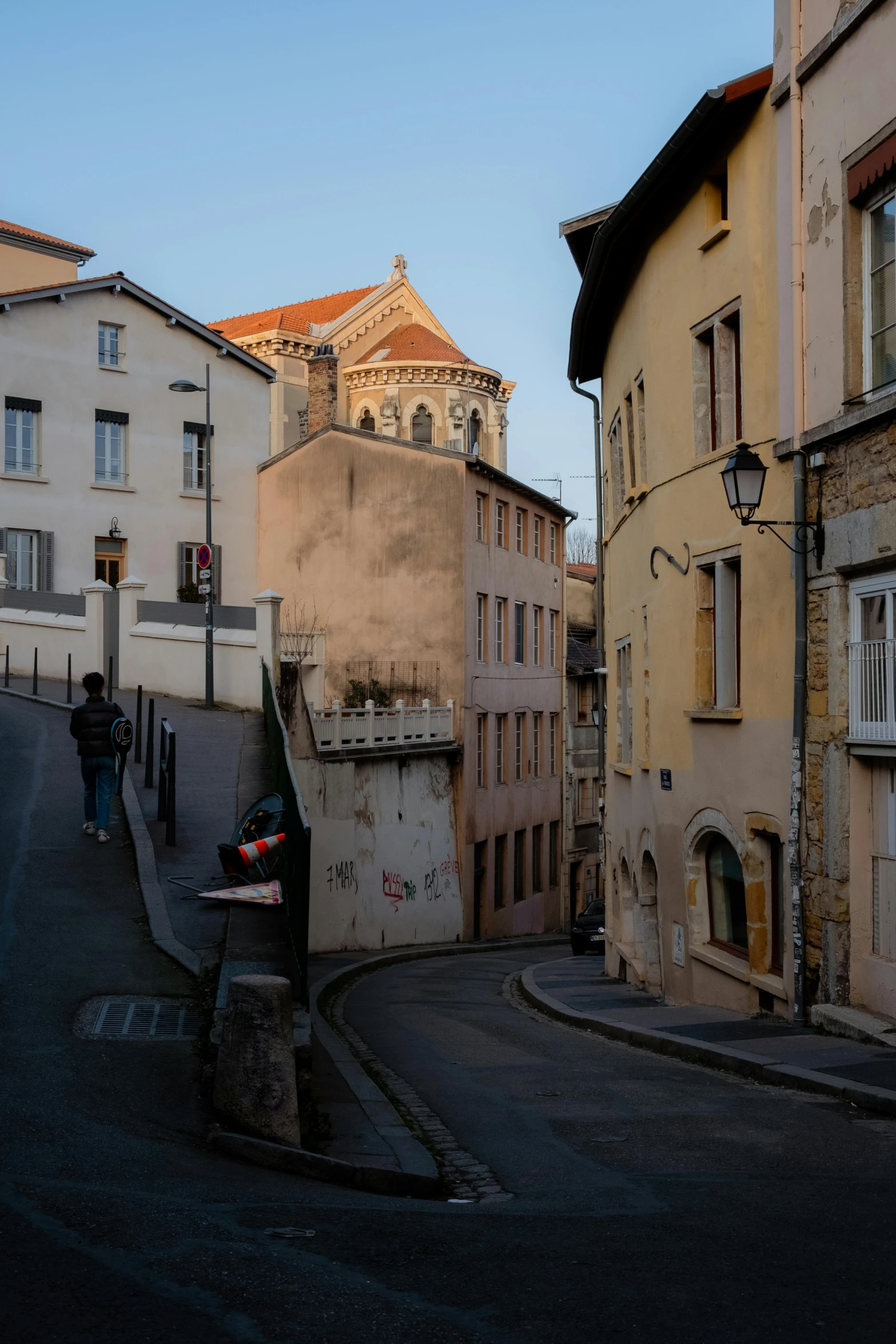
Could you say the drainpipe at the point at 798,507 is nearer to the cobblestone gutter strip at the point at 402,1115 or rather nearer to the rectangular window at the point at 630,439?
the cobblestone gutter strip at the point at 402,1115

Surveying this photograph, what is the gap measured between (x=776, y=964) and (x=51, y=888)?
6.67 m

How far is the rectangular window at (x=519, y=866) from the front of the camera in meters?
42.7

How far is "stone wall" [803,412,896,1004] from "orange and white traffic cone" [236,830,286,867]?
482 cm

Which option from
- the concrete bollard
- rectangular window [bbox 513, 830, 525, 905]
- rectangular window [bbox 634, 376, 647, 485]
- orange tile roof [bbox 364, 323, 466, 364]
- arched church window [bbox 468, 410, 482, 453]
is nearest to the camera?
the concrete bollard

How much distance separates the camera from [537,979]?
2095cm

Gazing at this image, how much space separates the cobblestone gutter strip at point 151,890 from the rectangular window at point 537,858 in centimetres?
2692

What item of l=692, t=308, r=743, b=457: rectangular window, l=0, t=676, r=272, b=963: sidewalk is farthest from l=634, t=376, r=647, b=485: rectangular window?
l=0, t=676, r=272, b=963: sidewalk

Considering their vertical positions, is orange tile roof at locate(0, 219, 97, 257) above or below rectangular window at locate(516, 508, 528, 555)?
above

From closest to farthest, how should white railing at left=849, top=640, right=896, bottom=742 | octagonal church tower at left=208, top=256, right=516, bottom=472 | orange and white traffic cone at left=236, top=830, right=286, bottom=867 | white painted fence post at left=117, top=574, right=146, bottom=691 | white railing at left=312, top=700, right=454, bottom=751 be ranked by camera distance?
white railing at left=849, top=640, right=896, bottom=742 → orange and white traffic cone at left=236, top=830, right=286, bottom=867 → white railing at left=312, top=700, right=454, bottom=751 → white painted fence post at left=117, top=574, right=146, bottom=691 → octagonal church tower at left=208, top=256, right=516, bottom=472

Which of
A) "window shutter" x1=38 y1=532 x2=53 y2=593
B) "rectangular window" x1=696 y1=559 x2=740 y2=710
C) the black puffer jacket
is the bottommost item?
the black puffer jacket

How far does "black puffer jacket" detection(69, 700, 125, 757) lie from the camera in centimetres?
1474

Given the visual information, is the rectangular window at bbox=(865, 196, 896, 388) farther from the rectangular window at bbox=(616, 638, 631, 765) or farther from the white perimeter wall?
the white perimeter wall

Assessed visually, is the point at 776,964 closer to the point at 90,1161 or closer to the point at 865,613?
the point at 865,613

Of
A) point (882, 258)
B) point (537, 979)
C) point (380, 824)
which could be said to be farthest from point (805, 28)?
point (380, 824)
